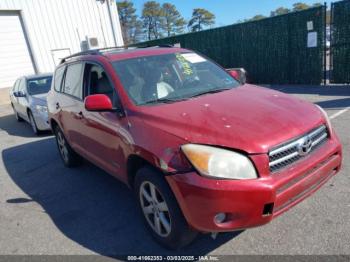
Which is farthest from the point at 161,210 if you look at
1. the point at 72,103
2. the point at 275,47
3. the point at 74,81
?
the point at 275,47

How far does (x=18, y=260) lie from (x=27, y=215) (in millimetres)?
971

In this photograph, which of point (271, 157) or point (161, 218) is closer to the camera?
point (271, 157)

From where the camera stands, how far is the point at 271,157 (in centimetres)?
235

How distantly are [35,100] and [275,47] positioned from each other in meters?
8.17

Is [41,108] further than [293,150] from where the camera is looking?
Yes

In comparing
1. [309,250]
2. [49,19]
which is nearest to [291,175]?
[309,250]

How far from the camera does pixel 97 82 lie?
3869 millimetres

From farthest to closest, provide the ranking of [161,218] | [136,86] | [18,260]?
[136,86]
[18,260]
[161,218]

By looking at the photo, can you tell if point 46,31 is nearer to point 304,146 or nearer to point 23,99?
point 23,99

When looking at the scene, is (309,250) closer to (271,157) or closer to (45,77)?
(271,157)

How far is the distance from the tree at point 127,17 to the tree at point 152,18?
22.3ft

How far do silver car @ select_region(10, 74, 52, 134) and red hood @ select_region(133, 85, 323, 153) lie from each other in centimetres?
561

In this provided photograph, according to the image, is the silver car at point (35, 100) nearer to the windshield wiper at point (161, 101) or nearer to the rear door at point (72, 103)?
the rear door at point (72, 103)

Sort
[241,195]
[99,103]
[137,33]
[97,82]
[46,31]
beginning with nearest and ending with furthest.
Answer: [241,195], [99,103], [97,82], [46,31], [137,33]
